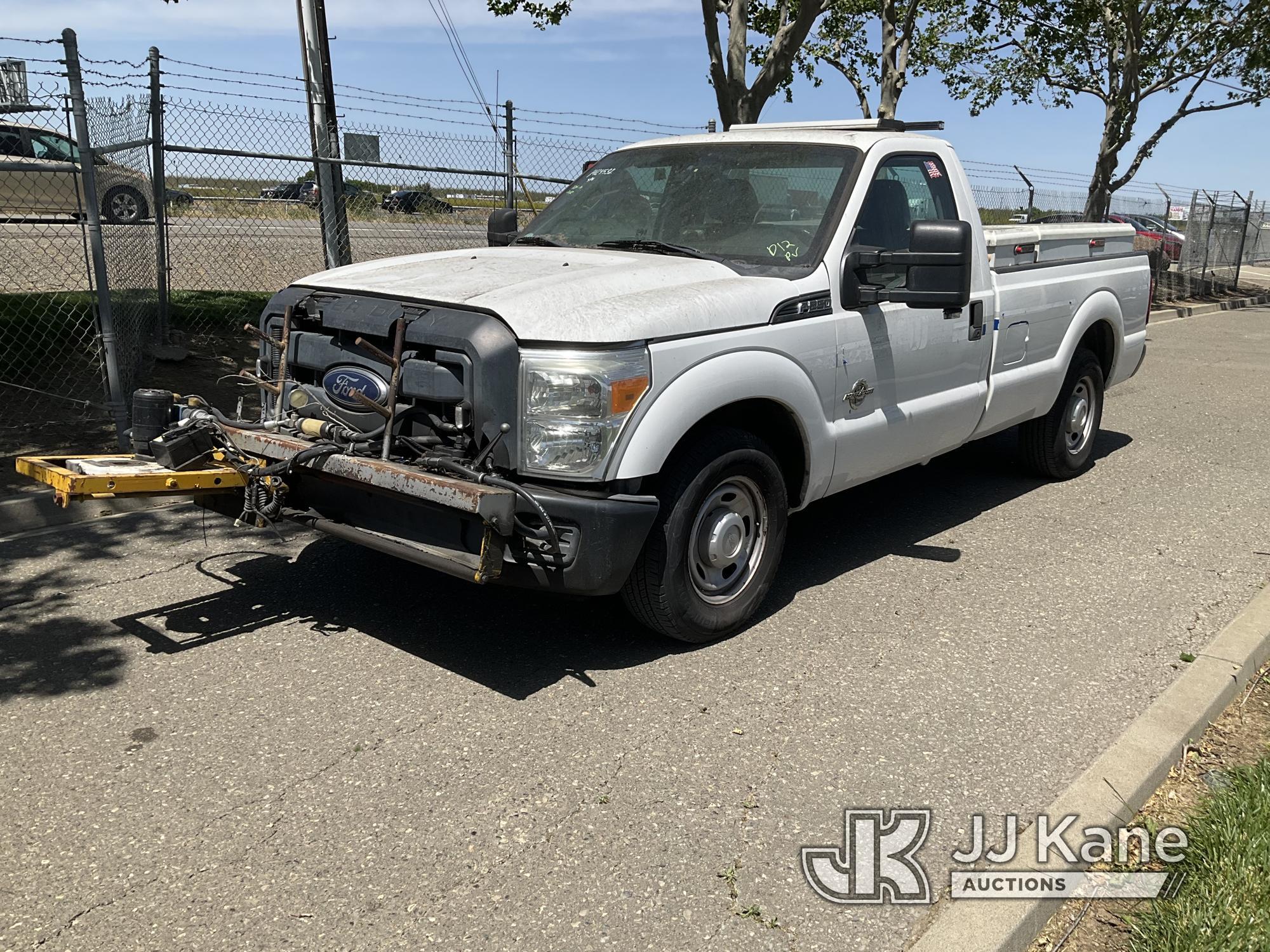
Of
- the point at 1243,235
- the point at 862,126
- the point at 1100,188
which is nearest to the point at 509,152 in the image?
the point at 862,126

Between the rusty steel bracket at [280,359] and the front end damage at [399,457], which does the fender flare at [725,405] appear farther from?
the rusty steel bracket at [280,359]

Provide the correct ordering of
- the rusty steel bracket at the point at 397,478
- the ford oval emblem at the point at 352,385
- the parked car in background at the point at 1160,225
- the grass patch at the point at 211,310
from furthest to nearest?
the parked car in background at the point at 1160,225 → the grass patch at the point at 211,310 → the ford oval emblem at the point at 352,385 → the rusty steel bracket at the point at 397,478

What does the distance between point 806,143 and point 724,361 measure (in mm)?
1681

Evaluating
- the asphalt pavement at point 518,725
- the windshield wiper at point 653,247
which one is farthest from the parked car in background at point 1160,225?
the windshield wiper at point 653,247

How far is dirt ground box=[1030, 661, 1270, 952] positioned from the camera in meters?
2.93

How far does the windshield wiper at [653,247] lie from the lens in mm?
4936

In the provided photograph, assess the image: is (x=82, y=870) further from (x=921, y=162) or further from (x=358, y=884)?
(x=921, y=162)

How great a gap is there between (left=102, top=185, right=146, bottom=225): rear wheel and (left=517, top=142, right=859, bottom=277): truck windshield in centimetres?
398

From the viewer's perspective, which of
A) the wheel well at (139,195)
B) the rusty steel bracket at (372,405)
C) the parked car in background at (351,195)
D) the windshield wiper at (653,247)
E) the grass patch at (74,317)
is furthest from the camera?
the parked car in background at (351,195)

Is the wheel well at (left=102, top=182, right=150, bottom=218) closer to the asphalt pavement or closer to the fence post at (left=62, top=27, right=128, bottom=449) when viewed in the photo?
the fence post at (left=62, top=27, right=128, bottom=449)

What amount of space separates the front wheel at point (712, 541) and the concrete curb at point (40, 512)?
304cm

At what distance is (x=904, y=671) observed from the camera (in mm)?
4449

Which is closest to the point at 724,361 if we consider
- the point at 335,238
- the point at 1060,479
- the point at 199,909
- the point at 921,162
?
the point at 921,162

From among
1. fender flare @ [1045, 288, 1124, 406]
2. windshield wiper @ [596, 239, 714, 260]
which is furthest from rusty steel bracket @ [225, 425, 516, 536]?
fender flare @ [1045, 288, 1124, 406]
